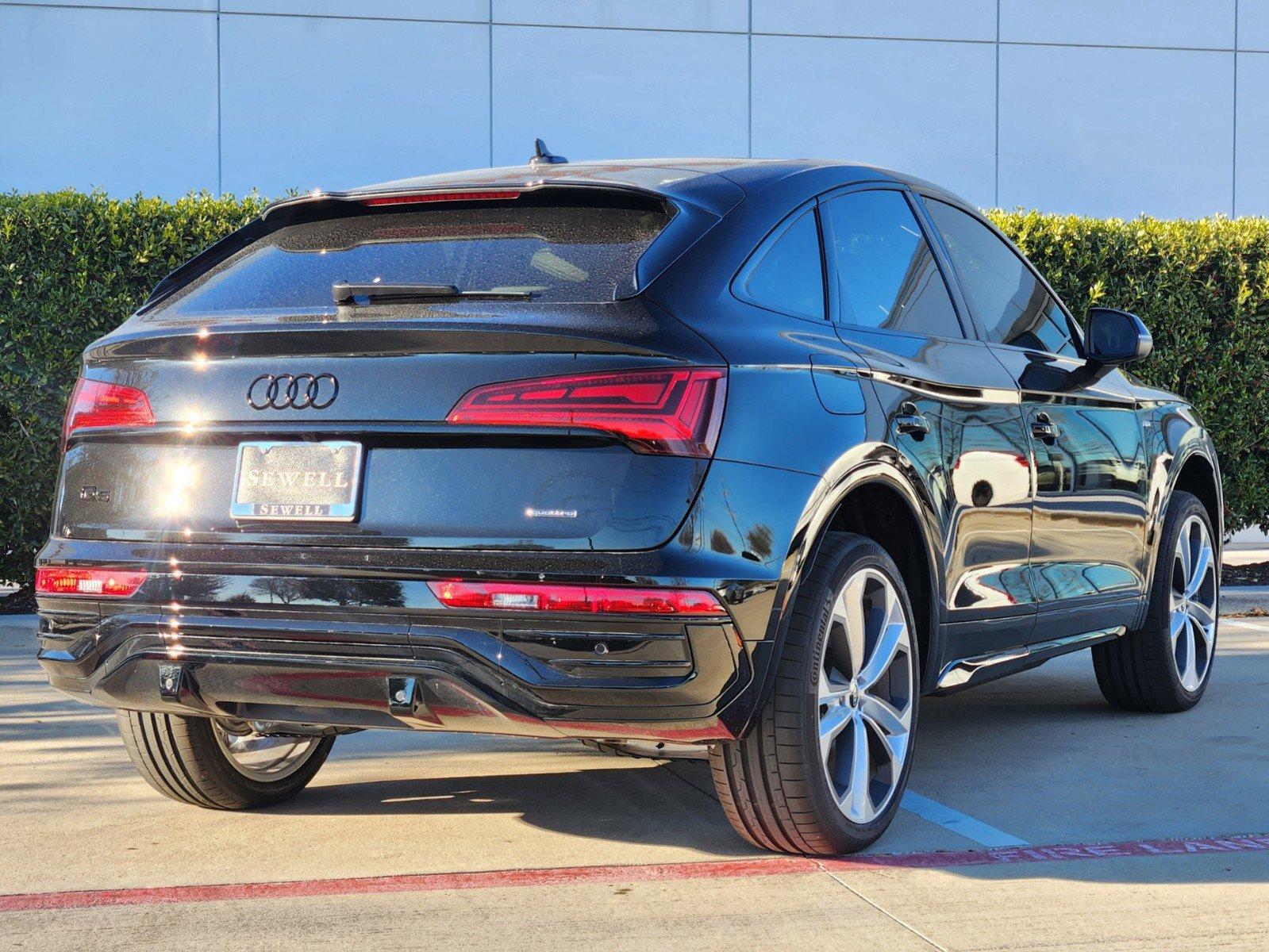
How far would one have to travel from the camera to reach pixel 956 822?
4293 mm

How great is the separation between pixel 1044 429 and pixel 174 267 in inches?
210

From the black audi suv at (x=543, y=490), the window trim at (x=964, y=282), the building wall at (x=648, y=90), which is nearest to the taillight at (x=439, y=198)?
the black audi suv at (x=543, y=490)

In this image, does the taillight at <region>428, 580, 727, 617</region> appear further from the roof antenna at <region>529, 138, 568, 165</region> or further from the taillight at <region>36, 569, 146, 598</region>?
the roof antenna at <region>529, 138, 568, 165</region>

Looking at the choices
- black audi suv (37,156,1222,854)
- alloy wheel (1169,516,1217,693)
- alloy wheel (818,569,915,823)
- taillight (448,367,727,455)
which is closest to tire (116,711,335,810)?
black audi suv (37,156,1222,854)

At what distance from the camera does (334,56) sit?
1272 cm

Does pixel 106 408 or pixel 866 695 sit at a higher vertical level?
pixel 106 408

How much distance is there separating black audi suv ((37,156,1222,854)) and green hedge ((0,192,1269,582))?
14.7 ft

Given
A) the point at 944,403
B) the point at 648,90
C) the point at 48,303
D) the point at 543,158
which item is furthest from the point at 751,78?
the point at 944,403

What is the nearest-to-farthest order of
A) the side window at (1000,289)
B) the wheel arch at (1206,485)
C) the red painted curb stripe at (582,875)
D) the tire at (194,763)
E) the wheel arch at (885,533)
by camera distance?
the wheel arch at (885,533) < the red painted curb stripe at (582,875) < the tire at (194,763) < the side window at (1000,289) < the wheel arch at (1206,485)

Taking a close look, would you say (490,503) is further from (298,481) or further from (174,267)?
(174,267)

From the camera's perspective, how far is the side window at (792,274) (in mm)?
3791

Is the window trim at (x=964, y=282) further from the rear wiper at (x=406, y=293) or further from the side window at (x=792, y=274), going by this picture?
the rear wiper at (x=406, y=293)

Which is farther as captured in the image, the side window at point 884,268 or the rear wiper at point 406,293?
the side window at point 884,268

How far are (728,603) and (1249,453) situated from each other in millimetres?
7777
